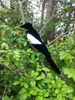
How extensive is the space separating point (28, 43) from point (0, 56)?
44cm

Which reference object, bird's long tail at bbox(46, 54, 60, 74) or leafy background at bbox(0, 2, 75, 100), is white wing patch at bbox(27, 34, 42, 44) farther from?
bird's long tail at bbox(46, 54, 60, 74)

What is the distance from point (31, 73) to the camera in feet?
4.84

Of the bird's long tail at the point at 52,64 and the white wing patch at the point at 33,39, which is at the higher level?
the white wing patch at the point at 33,39

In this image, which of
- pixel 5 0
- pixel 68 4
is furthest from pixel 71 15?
pixel 5 0

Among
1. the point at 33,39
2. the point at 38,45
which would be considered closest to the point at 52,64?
the point at 38,45

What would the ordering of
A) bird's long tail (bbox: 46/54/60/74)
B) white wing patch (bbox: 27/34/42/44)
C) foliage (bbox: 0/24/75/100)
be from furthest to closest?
white wing patch (bbox: 27/34/42/44), bird's long tail (bbox: 46/54/60/74), foliage (bbox: 0/24/75/100)

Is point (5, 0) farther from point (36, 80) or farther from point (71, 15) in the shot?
point (36, 80)

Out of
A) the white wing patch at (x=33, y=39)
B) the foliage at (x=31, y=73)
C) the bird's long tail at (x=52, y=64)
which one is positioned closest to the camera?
the foliage at (x=31, y=73)

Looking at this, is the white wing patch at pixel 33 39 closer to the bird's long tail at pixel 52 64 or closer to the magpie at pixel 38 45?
the magpie at pixel 38 45

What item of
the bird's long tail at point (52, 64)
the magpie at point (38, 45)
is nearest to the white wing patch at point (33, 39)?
the magpie at point (38, 45)

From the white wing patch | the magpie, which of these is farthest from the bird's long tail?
the white wing patch

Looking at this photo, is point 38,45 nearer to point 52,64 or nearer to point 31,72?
point 52,64

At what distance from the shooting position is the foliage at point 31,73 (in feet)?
4.66

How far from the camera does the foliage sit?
1419 mm
